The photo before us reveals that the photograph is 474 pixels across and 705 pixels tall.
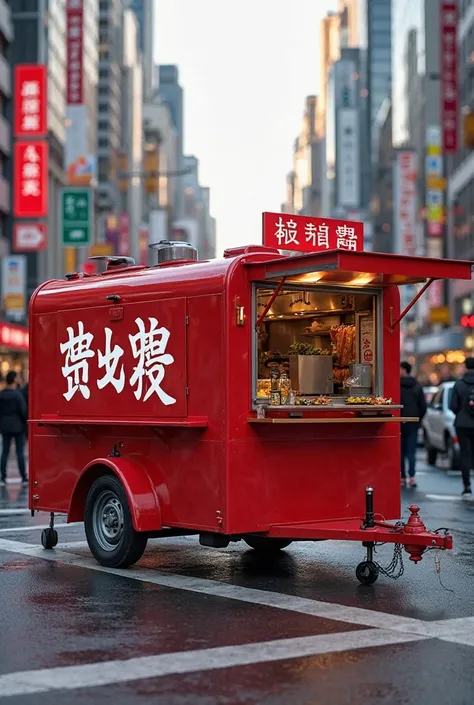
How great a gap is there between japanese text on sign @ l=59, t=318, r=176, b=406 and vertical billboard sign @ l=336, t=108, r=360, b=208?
130706mm

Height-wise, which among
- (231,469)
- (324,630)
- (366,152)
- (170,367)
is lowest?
(324,630)

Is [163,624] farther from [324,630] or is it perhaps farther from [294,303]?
[294,303]

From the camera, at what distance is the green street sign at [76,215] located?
4631 cm

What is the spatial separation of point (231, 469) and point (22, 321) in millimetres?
53497

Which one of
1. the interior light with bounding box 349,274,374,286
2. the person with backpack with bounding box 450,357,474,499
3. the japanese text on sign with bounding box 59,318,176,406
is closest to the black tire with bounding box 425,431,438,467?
the person with backpack with bounding box 450,357,474,499

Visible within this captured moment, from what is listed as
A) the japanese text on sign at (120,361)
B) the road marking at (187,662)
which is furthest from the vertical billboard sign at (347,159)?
the road marking at (187,662)

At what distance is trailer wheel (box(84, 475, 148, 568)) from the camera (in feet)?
34.7

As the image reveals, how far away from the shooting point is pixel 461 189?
66688mm

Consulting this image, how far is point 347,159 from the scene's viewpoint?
144 m

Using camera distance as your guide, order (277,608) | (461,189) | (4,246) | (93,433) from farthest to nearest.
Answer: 1. (461,189)
2. (4,246)
3. (93,433)
4. (277,608)

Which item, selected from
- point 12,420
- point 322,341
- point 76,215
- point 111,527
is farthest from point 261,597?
point 76,215

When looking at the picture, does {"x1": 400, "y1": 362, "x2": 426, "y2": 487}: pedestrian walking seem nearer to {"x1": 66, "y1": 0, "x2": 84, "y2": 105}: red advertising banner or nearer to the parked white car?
the parked white car

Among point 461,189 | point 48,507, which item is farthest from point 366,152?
point 48,507

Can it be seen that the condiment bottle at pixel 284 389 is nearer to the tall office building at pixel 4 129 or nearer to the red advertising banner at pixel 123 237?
the tall office building at pixel 4 129
